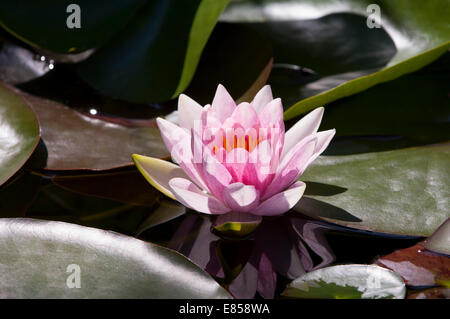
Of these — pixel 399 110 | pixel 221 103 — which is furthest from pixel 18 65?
pixel 399 110

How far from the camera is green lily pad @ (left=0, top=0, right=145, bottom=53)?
196 cm

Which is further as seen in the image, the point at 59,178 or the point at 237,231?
the point at 59,178

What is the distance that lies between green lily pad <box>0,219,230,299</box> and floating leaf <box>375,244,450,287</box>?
43cm

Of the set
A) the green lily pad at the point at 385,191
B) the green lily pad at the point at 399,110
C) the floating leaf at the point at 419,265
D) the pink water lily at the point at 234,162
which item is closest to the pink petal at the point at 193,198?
the pink water lily at the point at 234,162

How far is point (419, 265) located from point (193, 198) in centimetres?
58

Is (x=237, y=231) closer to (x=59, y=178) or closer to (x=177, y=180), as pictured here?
(x=177, y=180)

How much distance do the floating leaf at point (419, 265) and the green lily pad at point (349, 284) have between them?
6 centimetres

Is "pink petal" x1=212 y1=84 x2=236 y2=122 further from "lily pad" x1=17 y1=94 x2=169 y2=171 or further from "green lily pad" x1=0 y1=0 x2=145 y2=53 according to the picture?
"green lily pad" x1=0 y1=0 x2=145 y2=53

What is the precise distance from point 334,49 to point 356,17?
0.17 meters

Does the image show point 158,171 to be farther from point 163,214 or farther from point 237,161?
point 237,161

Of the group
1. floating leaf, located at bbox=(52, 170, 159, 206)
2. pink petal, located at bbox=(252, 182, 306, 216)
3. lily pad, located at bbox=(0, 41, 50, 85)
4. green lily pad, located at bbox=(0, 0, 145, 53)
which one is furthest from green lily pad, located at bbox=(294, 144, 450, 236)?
lily pad, located at bbox=(0, 41, 50, 85)
